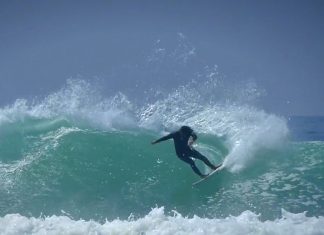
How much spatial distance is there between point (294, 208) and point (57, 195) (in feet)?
18.5

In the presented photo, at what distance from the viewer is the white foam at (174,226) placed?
23.0 feet

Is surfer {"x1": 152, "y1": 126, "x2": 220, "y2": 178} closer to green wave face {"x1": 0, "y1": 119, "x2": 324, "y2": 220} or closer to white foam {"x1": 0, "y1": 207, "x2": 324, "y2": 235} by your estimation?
green wave face {"x1": 0, "y1": 119, "x2": 324, "y2": 220}

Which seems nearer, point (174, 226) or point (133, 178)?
point (174, 226)

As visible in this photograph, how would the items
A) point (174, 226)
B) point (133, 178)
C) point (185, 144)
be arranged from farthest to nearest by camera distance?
point (133, 178)
point (185, 144)
point (174, 226)

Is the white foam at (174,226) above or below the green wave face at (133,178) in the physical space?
below

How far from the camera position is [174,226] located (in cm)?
730

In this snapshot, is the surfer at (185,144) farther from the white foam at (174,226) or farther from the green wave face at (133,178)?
the white foam at (174,226)

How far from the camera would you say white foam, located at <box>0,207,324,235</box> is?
7.01m

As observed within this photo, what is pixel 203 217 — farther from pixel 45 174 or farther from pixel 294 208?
pixel 45 174

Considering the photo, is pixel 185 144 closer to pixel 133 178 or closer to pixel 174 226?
pixel 133 178

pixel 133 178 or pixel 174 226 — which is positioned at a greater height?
pixel 133 178

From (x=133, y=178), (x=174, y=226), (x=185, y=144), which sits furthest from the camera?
(x=133, y=178)

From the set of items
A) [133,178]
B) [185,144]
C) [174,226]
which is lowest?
[174,226]

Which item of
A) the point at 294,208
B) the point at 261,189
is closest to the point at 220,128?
the point at 261,189
